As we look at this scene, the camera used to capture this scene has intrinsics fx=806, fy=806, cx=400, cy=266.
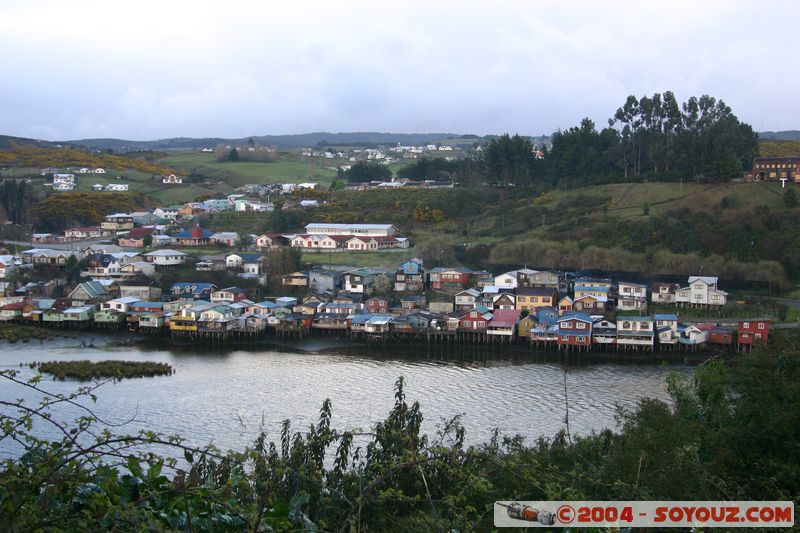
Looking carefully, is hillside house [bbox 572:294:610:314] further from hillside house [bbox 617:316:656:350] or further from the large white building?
the large white building

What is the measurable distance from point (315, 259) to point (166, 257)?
352 cm

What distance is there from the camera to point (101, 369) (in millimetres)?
11578

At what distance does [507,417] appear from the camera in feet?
30.0

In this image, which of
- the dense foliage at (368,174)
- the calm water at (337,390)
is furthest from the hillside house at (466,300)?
the dense foliage at (368,174)

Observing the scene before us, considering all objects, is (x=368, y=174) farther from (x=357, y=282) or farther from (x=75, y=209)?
(x=357, y=282)

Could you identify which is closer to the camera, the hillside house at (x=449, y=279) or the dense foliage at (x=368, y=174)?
the hillside house at (x=449, y=279)

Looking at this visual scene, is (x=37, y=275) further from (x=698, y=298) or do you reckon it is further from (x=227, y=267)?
(x=698, y=298)

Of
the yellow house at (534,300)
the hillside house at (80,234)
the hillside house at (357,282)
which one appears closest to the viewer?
the yellow house at (534,300)

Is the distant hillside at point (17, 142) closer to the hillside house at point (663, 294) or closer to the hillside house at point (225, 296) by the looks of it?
the hillside house at point (225, 296)

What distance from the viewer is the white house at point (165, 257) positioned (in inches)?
746

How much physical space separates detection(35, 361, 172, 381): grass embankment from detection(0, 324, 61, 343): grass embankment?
2.76m

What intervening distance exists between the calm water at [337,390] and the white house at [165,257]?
527 centimetres

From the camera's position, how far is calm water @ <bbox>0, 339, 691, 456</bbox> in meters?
8.88

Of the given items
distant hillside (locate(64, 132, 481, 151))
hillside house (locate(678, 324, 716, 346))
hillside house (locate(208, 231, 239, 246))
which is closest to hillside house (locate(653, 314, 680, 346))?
hillside house (locate(678, 324, 716, 346))
